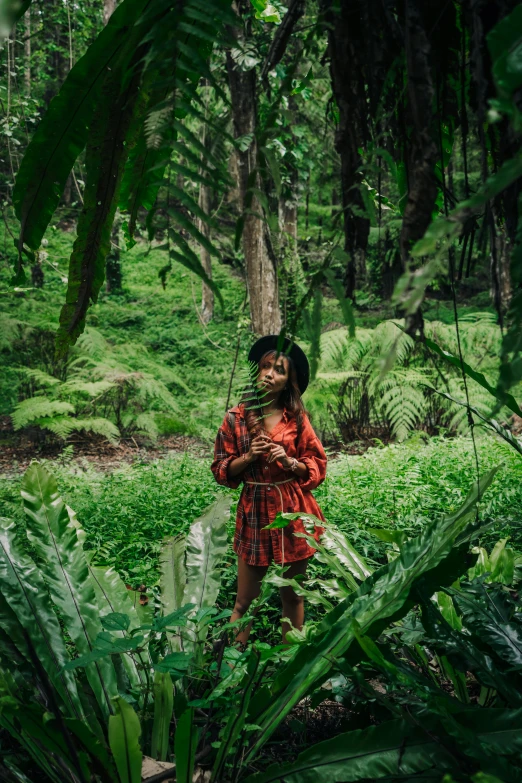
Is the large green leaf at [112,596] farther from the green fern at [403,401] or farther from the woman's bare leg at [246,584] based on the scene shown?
the green fern at [403,401]

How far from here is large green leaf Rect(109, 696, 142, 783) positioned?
1.36 m

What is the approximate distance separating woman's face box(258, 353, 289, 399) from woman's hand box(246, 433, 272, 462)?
207mm

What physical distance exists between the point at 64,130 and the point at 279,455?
173 cm

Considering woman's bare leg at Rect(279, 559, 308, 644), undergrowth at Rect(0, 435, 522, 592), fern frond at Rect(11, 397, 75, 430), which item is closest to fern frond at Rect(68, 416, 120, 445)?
fern frond at Rect(11, 397, 75, 430)

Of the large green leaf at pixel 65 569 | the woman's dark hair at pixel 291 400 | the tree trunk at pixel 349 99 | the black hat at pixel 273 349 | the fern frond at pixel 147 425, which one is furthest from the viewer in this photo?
the fern frond at pixel 147 425

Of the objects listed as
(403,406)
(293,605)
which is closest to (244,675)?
(293,605)

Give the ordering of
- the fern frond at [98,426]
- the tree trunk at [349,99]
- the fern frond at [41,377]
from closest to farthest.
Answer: the tree trunk at [349,99] → the fern frond at [98,426] → the fern frond at [41,377]

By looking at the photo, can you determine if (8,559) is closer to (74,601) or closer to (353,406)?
(74,601)

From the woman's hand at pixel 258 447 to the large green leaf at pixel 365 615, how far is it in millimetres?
965

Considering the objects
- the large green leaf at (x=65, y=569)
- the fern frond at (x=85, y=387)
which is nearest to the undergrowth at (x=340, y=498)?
the large green leaf at (x=65, y=569)

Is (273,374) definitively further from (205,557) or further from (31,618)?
(31,618)

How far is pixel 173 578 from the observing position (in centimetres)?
219

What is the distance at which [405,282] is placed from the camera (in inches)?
18.1

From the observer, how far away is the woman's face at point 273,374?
264 cm
